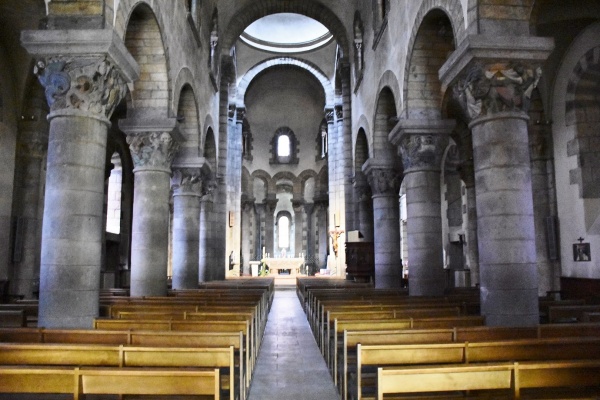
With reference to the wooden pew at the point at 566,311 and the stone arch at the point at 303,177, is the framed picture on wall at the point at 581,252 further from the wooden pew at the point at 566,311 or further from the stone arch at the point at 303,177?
the stone arch at the point at 303,177

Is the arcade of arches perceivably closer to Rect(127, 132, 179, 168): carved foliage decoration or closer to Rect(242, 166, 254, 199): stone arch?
Rect(127, 132, 179, 168): carved foliage decoration

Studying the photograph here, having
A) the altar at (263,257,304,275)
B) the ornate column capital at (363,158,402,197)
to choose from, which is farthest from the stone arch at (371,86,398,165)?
the altar at (263,257,304,275)

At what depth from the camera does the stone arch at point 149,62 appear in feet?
35.9

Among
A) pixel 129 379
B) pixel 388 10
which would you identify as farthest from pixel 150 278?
pixel 388 10

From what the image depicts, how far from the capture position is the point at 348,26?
21.7 meters

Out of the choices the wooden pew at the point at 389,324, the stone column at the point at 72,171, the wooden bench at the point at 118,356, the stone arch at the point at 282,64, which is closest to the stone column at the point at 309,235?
the stone arch at the point at 282,64

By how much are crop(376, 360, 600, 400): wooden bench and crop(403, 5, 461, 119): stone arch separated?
8587mm

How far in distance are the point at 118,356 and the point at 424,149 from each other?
342 inches

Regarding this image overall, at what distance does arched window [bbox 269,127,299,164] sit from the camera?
124 ft

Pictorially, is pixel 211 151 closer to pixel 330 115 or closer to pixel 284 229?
pixel 330 115

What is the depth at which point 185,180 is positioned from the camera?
14930mm

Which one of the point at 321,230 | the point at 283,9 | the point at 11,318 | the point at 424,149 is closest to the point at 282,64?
the point at 283,9

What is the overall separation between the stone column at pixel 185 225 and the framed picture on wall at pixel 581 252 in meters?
10.4

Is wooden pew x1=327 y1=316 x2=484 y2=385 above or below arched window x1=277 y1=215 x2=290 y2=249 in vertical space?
below
